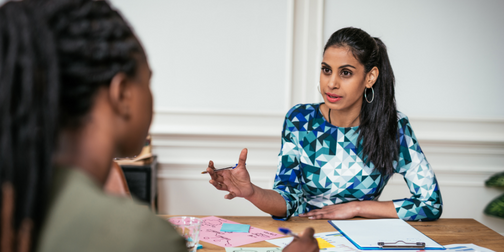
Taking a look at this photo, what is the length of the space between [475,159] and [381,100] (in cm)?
153

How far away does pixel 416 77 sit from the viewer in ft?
9.01

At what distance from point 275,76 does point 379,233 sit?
1616 millimetres

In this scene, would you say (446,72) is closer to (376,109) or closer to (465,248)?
(376,109)

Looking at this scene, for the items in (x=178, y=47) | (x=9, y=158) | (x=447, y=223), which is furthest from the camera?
(x=178, y=47)

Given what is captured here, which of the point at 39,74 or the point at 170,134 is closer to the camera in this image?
the point at 39,74

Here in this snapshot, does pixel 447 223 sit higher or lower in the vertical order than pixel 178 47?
lower

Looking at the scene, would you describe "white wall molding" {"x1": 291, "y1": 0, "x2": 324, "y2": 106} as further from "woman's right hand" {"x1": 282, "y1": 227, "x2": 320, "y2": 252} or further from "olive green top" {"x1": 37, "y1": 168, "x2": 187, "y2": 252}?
"olive green top" {"x1": 37, "y1": 168, "x2": 187, "y2": 252}

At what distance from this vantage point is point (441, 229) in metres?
1.38

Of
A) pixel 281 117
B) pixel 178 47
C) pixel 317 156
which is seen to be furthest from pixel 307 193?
pixel 178 47

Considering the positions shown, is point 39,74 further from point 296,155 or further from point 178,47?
point 178,47

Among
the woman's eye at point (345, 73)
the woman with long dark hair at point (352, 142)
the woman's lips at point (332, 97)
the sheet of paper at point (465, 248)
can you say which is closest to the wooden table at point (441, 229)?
the sheet of paper at point (465, 248)

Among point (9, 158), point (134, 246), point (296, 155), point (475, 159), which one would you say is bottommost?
point (475, 159)

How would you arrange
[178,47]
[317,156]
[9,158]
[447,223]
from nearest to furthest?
[9,158] → [447,223] → [317,156] → [178,47]

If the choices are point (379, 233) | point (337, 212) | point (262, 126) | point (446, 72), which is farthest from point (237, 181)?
point (446, 72)
